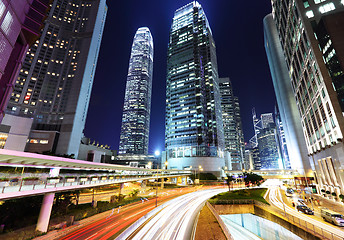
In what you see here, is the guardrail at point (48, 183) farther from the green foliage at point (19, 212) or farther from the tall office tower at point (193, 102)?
the tall office tower at point (193, 102)

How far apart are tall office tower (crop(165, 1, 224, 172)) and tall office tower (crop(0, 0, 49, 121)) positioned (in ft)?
316

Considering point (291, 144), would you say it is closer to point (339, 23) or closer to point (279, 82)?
point (279, 82)

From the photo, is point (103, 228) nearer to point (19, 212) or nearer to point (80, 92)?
point (19, 212)

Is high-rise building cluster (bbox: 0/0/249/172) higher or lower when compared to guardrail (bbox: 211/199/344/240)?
higher

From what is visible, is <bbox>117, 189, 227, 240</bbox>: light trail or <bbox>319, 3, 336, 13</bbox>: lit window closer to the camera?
<bbox>117, 189, 227, 240</bbox>: light trail

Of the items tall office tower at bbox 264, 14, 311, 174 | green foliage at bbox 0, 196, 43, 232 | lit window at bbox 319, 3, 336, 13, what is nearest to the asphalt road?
green foliage at bbox 0, 196, 43, 232

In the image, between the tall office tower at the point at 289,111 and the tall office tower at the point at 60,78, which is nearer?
the tall office tower at the point at 60,78

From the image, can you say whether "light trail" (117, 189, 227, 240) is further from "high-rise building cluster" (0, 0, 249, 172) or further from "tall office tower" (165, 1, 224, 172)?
"tall office tower" (165, 1, 224, 172)

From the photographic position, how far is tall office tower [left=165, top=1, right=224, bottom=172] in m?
111

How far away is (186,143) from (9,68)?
99441mm

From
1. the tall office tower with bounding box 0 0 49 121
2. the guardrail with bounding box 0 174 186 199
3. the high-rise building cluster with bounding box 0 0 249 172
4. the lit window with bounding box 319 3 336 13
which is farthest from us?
the high-rise building cluster with bounding box 0 0 249 172

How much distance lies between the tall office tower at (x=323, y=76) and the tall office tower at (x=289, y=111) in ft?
174

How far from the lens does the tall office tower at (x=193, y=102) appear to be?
110875mm

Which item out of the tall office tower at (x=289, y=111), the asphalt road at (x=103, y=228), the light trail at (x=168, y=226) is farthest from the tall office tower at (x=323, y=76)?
the tall office tower at (x=289, y=111)
